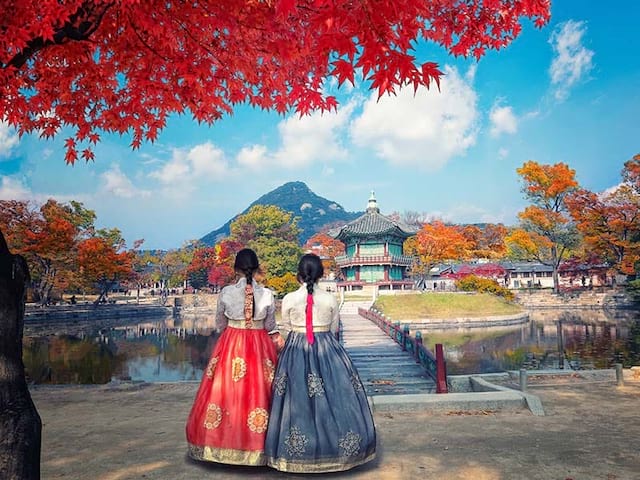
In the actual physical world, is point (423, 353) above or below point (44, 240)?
below

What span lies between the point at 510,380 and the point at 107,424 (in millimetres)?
6539

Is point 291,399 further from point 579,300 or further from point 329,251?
point 329,251

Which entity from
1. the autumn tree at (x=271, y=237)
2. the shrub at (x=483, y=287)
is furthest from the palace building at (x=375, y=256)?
the shrub at (x=483, y=287)

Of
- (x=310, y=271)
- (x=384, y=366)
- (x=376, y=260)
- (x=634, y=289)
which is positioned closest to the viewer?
(x=310, y=271)

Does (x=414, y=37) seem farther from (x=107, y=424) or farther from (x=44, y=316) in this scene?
(x=44, y=316)

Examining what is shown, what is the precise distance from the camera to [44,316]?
91.8 ft

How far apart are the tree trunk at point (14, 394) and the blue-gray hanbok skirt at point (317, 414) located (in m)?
1.54

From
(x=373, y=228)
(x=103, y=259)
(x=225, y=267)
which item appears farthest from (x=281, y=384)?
(x=225, y=267)

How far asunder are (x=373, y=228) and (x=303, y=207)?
115 m

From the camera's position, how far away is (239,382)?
3.53m

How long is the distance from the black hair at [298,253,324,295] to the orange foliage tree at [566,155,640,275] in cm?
3450

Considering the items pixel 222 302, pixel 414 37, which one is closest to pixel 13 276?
pixel 222 302

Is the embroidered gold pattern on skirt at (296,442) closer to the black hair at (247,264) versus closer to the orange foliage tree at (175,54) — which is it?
the black hair at (247,264)

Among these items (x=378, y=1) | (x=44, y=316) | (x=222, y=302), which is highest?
(x=378, y=1)
